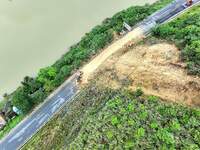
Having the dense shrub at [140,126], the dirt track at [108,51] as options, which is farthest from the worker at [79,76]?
the dense shrub at [140,126]

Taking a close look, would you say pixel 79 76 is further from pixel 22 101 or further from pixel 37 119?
A: pixel 22 101

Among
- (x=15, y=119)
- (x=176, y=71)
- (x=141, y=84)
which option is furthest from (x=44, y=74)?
(x=176, y=71)

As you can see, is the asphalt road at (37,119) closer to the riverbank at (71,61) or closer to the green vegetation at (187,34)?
the riverbank at (71,61)

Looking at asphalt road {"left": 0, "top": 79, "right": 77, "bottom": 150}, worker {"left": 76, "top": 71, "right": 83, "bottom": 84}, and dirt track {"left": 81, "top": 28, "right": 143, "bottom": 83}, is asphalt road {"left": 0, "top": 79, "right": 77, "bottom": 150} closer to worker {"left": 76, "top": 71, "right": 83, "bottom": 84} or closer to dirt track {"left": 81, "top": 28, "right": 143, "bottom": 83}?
worker {"left": 76, "top": 71, "right": 83, "bottom": 84}

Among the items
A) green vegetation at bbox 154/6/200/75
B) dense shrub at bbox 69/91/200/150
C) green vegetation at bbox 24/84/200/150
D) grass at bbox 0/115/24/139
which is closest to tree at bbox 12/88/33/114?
grass at bbox 0/115/24/139

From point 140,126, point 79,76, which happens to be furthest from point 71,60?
point 140,126

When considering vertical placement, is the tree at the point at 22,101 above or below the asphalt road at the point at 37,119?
above
